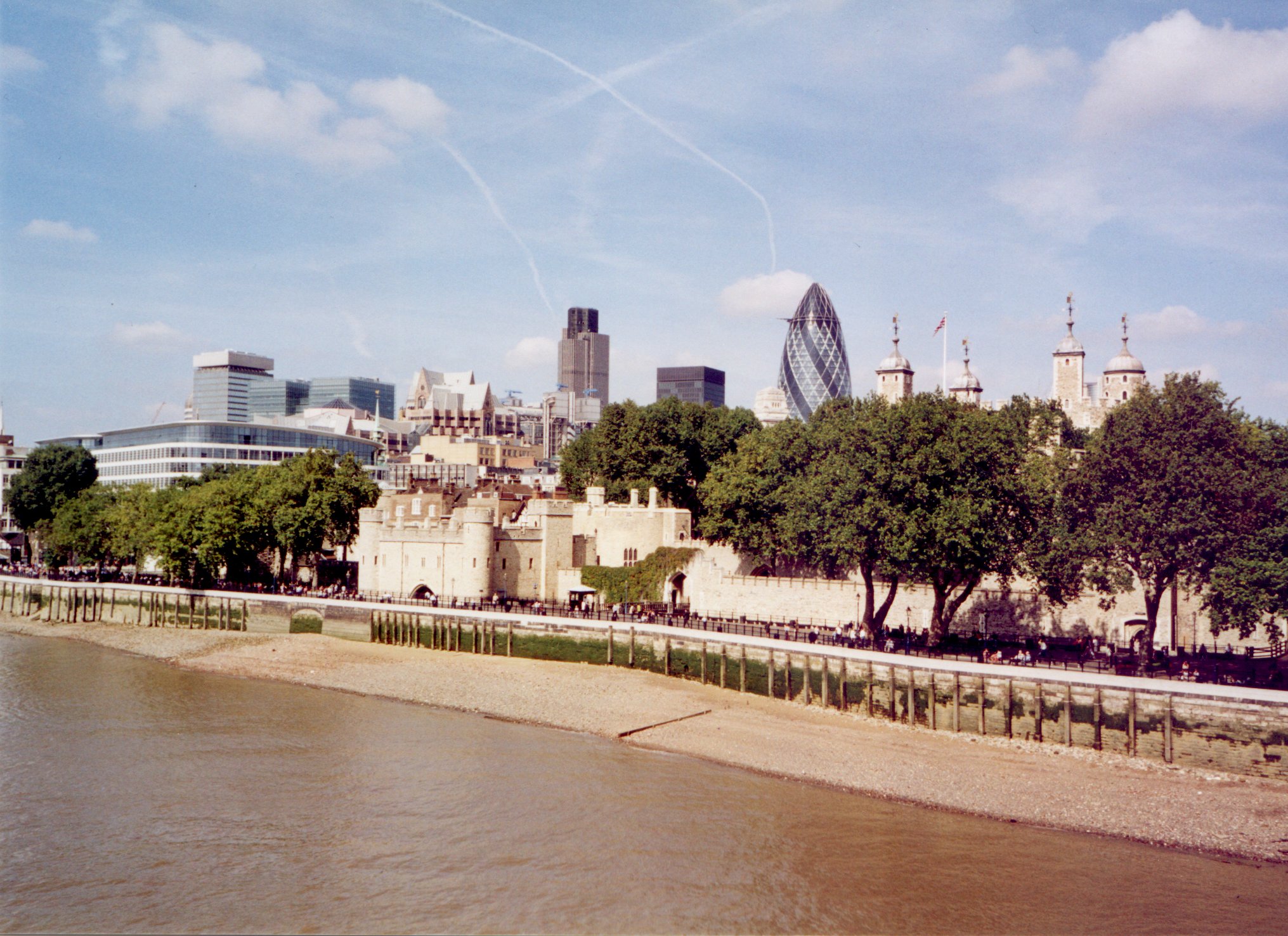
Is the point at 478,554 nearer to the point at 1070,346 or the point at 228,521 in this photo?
the point at 228,521

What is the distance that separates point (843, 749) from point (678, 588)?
25759 mm

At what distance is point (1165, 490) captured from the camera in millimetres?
36531

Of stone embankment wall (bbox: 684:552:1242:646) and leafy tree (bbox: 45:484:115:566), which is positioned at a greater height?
leafy tree (bbox: 45:484:115:566)

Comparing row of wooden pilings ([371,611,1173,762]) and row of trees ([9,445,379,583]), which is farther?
row of trees ([9,445,379,583])

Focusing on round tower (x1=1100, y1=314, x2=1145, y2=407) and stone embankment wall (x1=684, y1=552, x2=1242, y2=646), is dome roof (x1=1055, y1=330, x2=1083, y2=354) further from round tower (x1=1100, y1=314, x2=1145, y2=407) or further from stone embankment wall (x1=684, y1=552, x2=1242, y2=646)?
stone embankment wall (x1=684, y1=552, x2=1242, y2=646)

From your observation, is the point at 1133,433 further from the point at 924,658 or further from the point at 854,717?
the point at 854,717

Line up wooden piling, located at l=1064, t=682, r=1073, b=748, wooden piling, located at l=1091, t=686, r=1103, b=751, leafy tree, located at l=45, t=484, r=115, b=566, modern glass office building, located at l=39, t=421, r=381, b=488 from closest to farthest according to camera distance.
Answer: wooden piling, located at l=1091, t=686, r=1103, b=751
wooden piling, located at l=1064, t=682, r=1073, b=748
leafy tree, located at l=45, t=484, r=115, b=566
modern glass office building, located at l=39, t=421, r=381, b=488

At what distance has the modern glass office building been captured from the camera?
12812 cm

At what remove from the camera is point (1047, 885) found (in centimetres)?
2216

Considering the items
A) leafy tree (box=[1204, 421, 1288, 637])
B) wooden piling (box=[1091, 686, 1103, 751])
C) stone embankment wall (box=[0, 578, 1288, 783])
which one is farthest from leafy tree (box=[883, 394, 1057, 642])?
wooden piling (box=[1091, 686, 1103, 751])

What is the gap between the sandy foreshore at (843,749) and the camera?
1023 inches

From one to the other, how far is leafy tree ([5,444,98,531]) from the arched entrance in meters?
65.5

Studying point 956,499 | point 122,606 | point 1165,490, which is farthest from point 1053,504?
point 122,606

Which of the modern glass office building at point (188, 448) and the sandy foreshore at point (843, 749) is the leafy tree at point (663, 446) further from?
the modern glass office building at point (188, 448)
